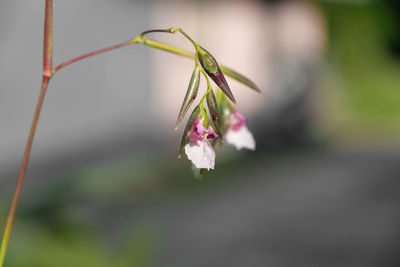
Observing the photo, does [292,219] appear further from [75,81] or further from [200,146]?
[200,146]

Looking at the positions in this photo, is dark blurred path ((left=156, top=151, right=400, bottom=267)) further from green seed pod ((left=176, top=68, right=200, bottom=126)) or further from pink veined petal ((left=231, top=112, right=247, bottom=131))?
green seed pod ((left=176, top=68, right=200, bottom=126))

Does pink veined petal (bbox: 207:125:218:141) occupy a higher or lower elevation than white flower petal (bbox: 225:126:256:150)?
higher

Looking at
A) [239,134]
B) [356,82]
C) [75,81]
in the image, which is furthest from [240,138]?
[356,82]

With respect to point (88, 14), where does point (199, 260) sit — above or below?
below

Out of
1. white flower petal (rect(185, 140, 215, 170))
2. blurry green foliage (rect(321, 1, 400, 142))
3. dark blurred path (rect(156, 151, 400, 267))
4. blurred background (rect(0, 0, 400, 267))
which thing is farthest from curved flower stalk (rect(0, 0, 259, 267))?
blurry green foliage (rect(321, 1, 400, 142))

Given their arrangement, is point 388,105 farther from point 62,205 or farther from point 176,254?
point 62,205

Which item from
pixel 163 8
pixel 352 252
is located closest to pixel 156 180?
pixel 352 252
